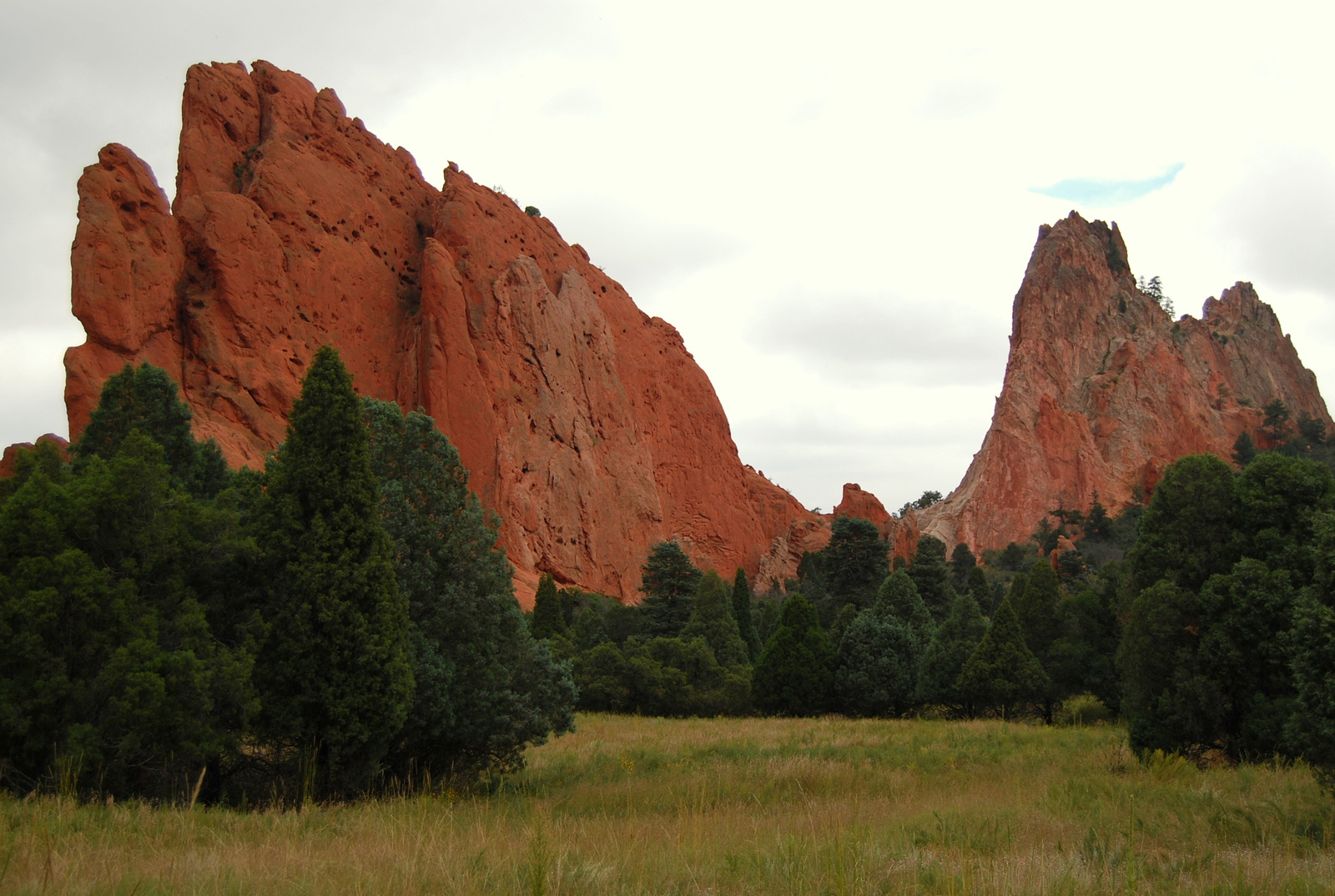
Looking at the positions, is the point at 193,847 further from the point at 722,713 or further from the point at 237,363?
the point at 237,363

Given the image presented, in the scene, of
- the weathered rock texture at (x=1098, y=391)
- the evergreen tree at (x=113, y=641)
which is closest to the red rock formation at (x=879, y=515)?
the weathered rock texture at (x=1098, y=391)

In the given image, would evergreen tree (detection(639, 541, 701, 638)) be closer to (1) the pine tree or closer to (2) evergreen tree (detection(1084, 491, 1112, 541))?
(1) the pine tree

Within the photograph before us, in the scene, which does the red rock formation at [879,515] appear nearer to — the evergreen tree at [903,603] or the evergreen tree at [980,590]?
the evergreen tree at [980,590]

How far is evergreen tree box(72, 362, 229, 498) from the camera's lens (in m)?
13.1

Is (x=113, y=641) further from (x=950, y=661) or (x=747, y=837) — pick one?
(x=950, y=661)

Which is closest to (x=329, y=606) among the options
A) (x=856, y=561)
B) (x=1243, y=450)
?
(x=856, y=561)

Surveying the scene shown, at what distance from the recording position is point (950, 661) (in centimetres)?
3000

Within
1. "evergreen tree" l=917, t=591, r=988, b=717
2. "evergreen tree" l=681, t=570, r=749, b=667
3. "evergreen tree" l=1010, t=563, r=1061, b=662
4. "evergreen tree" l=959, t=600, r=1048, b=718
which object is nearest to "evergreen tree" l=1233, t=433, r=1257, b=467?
"evergreen tree" l=1010, t=563, r=1061, b=662

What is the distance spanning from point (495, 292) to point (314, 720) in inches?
2146

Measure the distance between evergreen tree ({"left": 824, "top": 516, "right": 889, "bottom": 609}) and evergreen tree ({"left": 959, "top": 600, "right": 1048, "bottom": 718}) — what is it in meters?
18.6

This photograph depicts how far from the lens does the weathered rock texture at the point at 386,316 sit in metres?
47.5

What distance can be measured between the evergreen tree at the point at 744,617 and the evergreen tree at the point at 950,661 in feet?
33.3

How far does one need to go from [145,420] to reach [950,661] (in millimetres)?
25375

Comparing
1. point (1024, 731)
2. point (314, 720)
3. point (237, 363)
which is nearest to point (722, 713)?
point (1024, 731)
